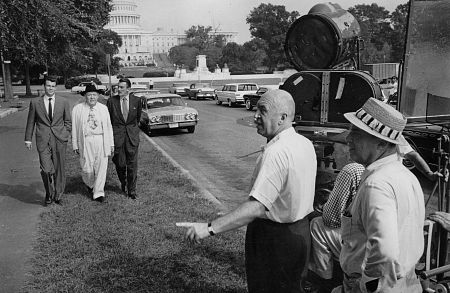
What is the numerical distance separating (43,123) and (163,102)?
12.5 metres

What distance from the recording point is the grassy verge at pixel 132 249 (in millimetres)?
4672

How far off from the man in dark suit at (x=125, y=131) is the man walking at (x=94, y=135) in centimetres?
21

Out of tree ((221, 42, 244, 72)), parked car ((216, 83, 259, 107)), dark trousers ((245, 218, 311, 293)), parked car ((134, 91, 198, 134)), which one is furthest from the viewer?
tree ((221, 42, 244, 72))

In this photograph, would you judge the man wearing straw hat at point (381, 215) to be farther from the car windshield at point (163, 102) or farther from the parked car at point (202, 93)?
the parked car at point (202, 93)

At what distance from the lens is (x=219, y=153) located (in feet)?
45.0

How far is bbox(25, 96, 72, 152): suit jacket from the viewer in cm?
767

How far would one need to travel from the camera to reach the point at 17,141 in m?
16.2

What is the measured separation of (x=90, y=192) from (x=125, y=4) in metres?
147

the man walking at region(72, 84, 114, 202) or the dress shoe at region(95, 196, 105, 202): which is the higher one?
the man walking at region(72, 84, 114, 202)

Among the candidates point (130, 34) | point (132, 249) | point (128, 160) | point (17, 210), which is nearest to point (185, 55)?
point (130, 34)

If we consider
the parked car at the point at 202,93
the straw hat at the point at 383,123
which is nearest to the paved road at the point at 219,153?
the straw hat at the point at 383,123

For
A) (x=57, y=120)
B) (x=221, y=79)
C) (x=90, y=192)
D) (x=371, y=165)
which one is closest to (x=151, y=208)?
(x=90, y=192)

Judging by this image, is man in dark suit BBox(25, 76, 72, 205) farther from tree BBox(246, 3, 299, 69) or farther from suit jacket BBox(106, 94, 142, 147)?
tree BBox(246, 3, 299, 69)

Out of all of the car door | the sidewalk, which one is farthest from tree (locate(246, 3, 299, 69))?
the sidewalk
